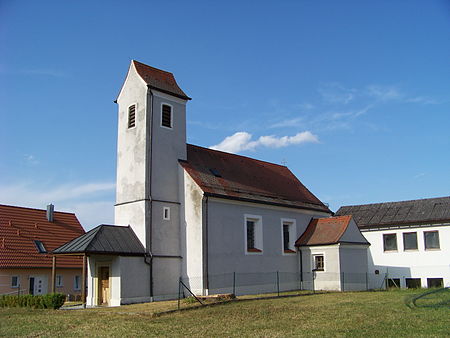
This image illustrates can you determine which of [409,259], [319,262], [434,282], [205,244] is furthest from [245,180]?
[434,282]

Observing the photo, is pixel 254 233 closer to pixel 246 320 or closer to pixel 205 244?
pixel 205 244

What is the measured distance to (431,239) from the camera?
119 feet

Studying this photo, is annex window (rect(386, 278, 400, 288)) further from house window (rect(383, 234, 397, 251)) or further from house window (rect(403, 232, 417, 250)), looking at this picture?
house window (rect(403, 232, 417, 250))

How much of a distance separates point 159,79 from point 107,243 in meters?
10.4

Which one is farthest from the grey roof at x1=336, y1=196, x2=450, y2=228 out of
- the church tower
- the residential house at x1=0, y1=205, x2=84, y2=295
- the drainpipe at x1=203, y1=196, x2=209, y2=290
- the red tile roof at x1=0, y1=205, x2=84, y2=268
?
the residential house at x1=0, y1=205, x2=84, y2=295

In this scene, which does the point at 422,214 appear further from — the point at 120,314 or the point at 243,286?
the point at 120,314

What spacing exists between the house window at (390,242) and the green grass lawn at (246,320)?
1595cm

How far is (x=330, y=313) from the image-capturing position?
1927 centimetres

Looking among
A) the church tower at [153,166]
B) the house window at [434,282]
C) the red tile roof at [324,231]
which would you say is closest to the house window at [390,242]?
the house window at [434,282]

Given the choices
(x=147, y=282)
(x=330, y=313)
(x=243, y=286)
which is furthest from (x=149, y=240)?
(x=330, y=313)

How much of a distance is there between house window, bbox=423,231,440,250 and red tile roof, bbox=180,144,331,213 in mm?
7518

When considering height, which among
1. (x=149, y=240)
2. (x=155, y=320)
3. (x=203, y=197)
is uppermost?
(x=203, y=197)

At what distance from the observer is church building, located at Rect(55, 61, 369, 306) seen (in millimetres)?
25953

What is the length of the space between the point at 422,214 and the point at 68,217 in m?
27.3
